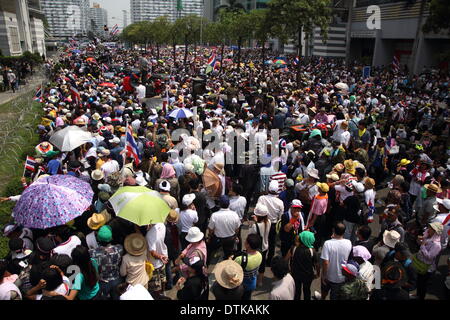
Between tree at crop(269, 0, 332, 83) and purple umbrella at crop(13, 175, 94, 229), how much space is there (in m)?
19.0

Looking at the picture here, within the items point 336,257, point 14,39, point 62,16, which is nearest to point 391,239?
point 336,257

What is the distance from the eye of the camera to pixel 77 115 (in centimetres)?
1067

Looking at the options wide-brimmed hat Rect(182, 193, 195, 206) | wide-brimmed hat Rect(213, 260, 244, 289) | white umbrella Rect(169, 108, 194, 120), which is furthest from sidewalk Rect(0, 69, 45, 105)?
wide-brimmed hat Rect(213, 260, 244, 289)

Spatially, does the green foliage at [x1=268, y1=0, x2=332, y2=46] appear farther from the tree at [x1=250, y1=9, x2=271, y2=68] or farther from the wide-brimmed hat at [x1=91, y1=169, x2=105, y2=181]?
the wide-brimmed hat at [x1=91, y1=169, x2=105, y2=181]

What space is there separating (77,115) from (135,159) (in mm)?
4973

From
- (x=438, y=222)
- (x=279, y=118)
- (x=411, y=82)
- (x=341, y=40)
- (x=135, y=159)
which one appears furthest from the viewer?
(x=341, y=40)

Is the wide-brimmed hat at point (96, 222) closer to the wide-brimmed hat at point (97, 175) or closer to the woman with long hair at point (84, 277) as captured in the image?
the woman with long hair at point (84, 277)

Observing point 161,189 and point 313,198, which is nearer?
point 161,189

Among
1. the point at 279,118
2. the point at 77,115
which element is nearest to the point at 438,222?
the point at 279,118

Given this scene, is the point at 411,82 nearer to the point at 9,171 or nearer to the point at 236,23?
the point at 236,23

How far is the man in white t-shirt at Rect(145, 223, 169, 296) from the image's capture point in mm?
4551

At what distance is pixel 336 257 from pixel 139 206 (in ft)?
8.48

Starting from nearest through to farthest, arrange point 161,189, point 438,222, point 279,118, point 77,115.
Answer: point 438,222 → point 161,189 → point 77,115 → point 279,118

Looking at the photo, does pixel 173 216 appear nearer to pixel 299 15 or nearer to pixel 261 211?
pixel 261 211
